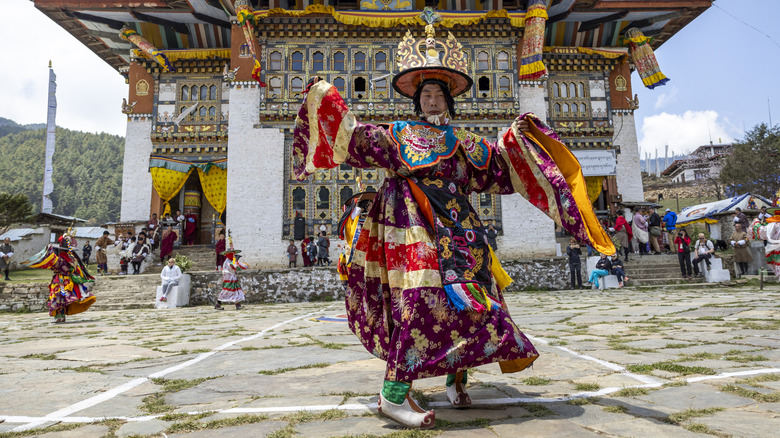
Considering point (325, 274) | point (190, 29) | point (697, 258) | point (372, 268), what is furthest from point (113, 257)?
point (697, 258)

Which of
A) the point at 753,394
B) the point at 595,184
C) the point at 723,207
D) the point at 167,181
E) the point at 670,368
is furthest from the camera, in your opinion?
the point at 723,207

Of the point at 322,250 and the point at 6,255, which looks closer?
the point at 322,250

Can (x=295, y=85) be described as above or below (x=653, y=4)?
below

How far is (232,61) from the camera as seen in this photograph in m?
17.9

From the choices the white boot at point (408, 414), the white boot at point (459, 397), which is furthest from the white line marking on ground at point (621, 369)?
the white boot at point (408, 414)

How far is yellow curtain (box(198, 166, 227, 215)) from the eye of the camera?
20.0 meters

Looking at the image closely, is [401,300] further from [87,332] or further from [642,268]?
[642,268]

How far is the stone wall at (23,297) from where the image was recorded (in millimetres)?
13344

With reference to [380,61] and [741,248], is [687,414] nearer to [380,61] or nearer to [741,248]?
[741,248]

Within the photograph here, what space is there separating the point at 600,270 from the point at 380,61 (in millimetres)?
11184

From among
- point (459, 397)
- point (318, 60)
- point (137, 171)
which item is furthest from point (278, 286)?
point (459, 397)

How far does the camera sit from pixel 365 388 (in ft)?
9.50

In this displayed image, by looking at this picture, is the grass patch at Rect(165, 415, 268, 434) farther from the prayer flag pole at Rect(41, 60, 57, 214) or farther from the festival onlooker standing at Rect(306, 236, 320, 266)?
the prayer flag pole at Rect(41, 60, 57, 214)

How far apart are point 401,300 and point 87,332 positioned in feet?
21.4
